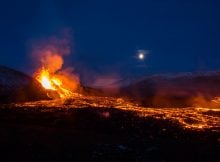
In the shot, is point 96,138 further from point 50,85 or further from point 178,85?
point 178,85

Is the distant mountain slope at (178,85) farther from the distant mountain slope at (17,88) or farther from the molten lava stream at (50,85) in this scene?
the distant mountain slope at (17,88)

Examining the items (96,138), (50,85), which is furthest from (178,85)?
(96,138)

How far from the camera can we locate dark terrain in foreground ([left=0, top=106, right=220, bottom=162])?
15.2m

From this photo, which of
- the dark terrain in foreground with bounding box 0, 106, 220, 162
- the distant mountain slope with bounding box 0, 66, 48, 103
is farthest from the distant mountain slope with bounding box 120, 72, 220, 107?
the dark terrain in foreground with bounding box 0, 106, 220, 162

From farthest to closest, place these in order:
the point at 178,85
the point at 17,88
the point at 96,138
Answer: the point at 178,85, the point at 17,88, the point at 96,138

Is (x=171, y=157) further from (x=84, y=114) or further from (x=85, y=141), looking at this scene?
(x=84, y=114)

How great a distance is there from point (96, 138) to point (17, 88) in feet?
64.5

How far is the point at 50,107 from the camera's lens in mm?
28750

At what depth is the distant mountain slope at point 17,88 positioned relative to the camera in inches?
1374

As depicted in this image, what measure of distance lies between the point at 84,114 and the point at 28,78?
1550cm

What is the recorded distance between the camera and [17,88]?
3619 cm

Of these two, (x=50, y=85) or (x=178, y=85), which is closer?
(x=50, y=85)

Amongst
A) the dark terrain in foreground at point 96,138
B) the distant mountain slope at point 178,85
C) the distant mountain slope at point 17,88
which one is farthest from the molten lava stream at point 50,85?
the dark terrain in foreground at point 96,138

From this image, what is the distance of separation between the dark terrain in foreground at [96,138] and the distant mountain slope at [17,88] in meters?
8.53
